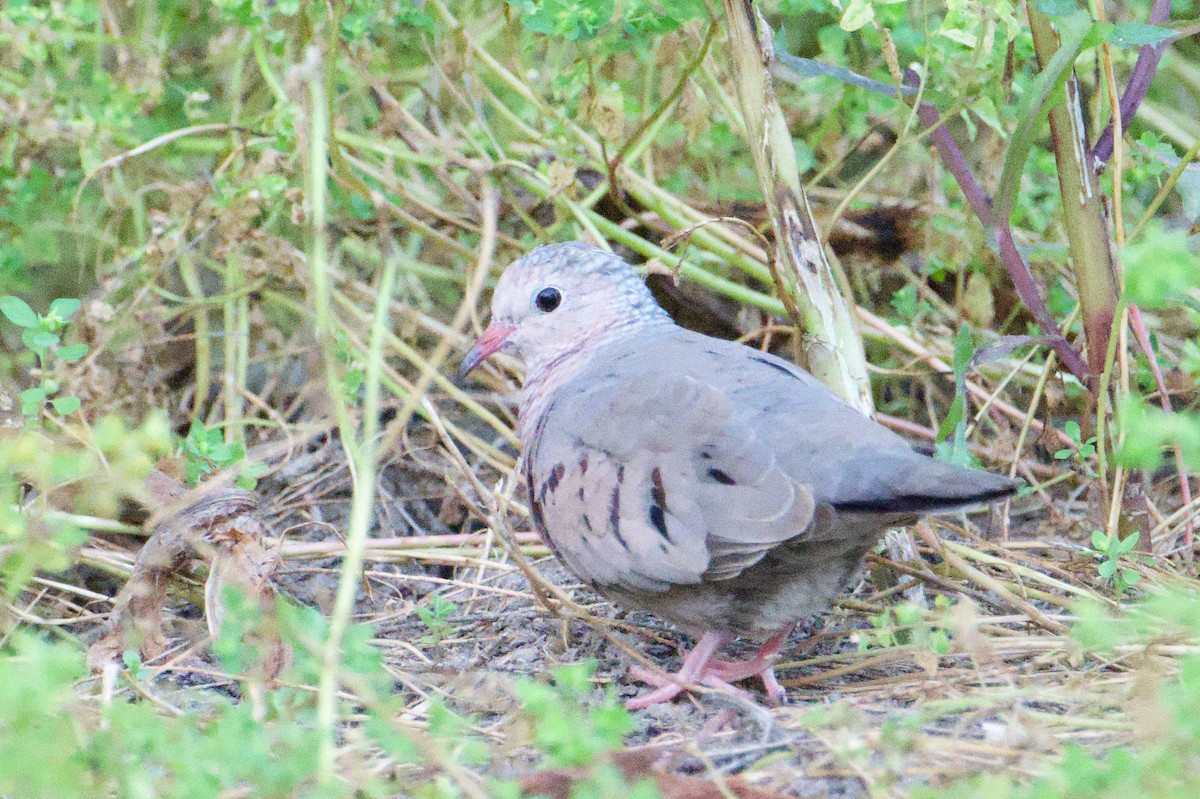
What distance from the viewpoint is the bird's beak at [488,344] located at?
295cm

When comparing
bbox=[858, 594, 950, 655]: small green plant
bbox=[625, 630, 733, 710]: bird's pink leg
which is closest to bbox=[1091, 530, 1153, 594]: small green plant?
bbox=[858, 594, 950, 655]: small green plant

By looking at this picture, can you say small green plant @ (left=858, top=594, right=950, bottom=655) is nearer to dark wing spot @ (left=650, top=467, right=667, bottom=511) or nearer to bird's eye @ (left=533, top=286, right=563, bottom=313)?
dark wing spot @ (left=650, top=467, right=667, bottom=511)

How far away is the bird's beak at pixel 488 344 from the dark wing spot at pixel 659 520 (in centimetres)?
86

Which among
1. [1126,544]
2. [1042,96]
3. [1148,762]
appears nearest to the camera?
[1148,762]

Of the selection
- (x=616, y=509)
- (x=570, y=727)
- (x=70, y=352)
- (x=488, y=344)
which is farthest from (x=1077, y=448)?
(x=70, y=352)

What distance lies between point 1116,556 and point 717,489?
93 centimetres

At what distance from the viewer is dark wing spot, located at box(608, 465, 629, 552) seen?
227 cm

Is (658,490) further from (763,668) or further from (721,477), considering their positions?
(763,668)

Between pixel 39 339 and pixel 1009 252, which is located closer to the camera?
pixel 39 339

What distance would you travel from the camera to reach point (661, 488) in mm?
2217

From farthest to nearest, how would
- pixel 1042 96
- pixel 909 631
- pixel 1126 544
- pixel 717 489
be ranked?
pixel 909 631 → pixel 1126 544 → pixel 1042 96 → pixel 717 489

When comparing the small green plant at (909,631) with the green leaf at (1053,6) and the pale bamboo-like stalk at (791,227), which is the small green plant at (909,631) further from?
the green leaf at (1053,6)

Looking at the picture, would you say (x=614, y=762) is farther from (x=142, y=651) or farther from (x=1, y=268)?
(x=1, y=268)

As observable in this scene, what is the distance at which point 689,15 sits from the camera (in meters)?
2.70
